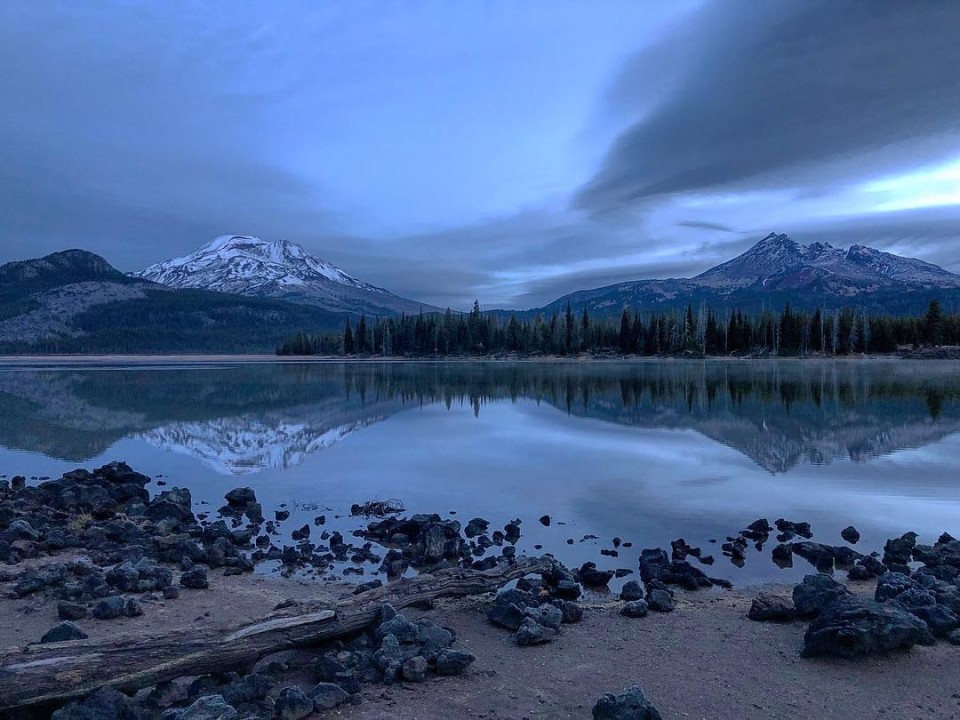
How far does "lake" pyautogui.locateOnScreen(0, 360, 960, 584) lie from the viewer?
1358 cm

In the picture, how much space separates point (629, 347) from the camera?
392 ft

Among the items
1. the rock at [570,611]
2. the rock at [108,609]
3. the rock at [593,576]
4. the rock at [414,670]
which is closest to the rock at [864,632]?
the rock at [570,611]

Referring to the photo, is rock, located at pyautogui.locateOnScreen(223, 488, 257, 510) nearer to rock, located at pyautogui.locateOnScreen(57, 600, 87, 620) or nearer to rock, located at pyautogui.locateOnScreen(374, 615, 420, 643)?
rock, located at pyautogui.locateOnScreen(57, 600, 87, 620)

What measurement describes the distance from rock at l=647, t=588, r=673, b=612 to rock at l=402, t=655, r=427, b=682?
345 centimetres

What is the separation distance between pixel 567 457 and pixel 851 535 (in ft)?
30.8

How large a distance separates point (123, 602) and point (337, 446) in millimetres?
14670

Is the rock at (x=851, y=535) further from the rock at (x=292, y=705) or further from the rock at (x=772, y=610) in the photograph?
the rock at (x=292, y=705)

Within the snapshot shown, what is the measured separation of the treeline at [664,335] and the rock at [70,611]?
113055 millimetres

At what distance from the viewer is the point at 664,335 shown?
11956cm

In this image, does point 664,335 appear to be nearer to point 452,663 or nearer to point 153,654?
point 452,663

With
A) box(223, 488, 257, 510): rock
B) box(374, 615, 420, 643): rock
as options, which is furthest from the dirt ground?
box(223, 488, 257, 510): rock

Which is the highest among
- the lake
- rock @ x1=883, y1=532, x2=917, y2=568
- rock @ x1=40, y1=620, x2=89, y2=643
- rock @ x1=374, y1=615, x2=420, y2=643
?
rock @ x1=40, y1=620, x2=89, y2=643

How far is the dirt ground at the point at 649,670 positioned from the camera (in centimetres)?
600

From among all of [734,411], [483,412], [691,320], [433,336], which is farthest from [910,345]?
[483,412]
